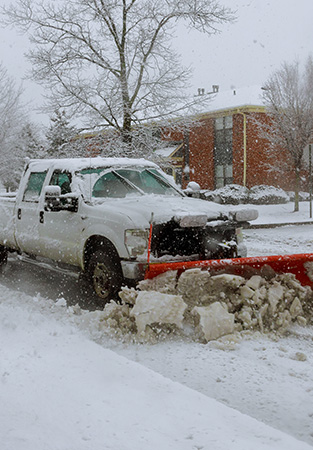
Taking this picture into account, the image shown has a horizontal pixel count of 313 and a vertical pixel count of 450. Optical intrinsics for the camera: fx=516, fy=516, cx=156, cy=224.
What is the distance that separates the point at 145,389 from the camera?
371 cm

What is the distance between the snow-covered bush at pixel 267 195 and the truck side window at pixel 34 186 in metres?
22.1

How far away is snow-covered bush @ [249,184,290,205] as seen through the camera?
28.6 metres

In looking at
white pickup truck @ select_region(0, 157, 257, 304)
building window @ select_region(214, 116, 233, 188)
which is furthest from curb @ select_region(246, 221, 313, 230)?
building window @ select_region(214, 116, 233, 188)

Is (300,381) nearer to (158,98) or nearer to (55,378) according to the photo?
(55,378)

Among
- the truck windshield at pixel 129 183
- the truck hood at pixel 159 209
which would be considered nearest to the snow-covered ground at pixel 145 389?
the truck hood at pixel 159 209

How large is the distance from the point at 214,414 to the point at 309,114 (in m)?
21.7

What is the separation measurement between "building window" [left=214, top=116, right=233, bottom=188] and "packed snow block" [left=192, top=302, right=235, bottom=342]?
Answer: 2748 centimetres

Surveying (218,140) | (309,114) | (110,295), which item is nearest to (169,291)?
(110,295)

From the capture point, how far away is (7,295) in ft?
22.1

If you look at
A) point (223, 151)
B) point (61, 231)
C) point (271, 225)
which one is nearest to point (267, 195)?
point (223, 151)

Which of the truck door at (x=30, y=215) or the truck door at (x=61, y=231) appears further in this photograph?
the truck door at (x=30, y=215)

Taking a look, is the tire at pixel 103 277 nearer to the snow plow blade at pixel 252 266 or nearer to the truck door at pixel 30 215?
the snow plow blade at pixel 252 266

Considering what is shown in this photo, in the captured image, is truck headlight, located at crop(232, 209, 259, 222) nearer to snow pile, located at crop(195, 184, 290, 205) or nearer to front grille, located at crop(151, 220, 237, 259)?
front grille, located at crop(151, 220, 237, 259)

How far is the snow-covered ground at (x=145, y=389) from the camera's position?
300cm
